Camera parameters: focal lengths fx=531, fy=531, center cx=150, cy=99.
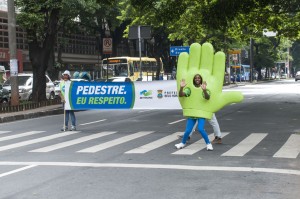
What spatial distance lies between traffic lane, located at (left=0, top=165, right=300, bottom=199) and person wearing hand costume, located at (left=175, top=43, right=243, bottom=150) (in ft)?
8.22

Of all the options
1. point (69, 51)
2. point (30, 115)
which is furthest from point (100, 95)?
point (69, 51)

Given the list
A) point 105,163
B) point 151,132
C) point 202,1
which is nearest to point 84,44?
point 202,1

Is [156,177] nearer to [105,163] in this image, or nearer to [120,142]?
[105,163]

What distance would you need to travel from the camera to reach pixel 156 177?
8.48m

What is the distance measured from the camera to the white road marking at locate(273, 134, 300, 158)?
1064 cm

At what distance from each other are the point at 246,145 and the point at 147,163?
10.5ft

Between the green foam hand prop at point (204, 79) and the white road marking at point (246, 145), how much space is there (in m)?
0.97

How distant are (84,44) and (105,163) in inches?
2110

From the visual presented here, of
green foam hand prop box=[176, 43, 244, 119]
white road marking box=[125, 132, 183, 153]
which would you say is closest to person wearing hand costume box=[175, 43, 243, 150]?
green foam hand prop box=[176, 43, 244, 119]

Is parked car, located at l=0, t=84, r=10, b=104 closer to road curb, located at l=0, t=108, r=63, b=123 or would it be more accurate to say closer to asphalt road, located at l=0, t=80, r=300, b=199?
road curb, located at l=0, t=108, r=63, b=123

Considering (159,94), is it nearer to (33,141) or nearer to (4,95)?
(33,141)

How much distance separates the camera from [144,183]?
8055mm

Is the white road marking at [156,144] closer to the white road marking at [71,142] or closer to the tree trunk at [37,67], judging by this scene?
the white road marking at [71,142]

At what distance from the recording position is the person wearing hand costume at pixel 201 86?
38.1ft
